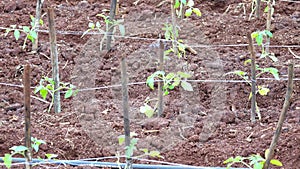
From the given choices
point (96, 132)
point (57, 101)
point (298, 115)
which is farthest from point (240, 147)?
point (57, 101)

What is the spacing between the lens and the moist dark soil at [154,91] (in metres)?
3.33

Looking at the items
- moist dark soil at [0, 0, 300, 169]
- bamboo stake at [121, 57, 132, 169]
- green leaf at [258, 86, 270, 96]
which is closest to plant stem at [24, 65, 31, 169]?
bamboo stake at [121, 57, 132, 169]

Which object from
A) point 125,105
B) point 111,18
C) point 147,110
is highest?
point 111,18

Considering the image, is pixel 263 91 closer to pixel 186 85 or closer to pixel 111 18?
pixel 186 85

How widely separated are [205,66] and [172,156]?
1.10 metres

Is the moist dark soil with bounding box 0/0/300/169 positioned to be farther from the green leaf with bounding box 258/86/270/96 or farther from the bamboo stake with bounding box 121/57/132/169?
the bamboo stake with bounding box 121/57/132/169

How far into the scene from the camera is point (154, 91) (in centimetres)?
392

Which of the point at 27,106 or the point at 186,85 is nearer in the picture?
the point at 27,106

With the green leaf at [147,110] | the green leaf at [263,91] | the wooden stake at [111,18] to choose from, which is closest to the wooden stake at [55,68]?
the green leaf at [147,110]

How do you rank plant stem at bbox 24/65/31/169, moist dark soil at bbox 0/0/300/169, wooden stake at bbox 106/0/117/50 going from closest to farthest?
plant stem at bbox 24/65/31/169 < moist dark soil at bbox 0/0/300/169 < wooden stake at bbox 106/0/117/50

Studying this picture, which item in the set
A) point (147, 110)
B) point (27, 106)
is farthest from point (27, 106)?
point (147, 110)

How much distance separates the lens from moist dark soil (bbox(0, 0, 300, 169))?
333 cm

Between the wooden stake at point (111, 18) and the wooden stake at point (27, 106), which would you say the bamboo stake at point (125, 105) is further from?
the wooden stake at point (111, 18)

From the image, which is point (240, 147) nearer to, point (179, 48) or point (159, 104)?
point (159, 104)
